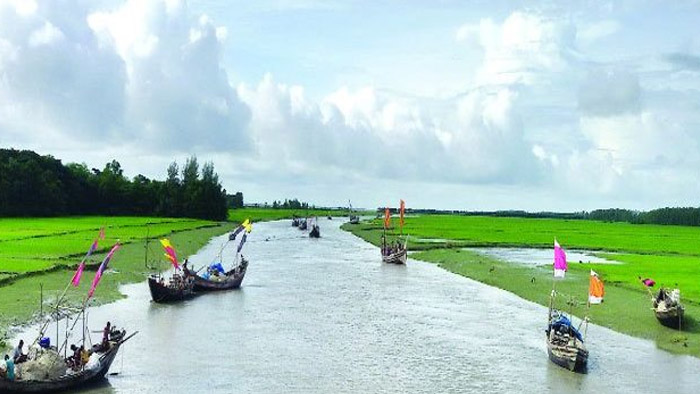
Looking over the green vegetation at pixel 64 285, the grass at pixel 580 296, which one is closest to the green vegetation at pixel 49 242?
the green vegetation at pixel 64 285

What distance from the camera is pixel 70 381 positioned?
24.4 metres

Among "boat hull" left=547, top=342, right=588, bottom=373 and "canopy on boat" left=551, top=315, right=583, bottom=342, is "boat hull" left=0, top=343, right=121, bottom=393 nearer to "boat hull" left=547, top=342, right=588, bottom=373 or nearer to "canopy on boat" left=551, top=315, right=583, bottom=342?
"boat hull" left=547, top=342, right=588, bottom=373

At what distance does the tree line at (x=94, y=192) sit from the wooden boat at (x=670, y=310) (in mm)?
100557

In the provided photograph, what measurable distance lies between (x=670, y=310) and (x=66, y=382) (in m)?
27.4

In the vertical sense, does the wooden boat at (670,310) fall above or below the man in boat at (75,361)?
above

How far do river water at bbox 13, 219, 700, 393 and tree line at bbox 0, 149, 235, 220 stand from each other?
7514cm

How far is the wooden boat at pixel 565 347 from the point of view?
1141 inches

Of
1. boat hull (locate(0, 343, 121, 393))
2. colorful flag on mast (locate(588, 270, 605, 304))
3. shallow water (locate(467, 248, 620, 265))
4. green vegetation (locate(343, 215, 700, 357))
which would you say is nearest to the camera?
boat hull (locate(0, 343, 121, 393))

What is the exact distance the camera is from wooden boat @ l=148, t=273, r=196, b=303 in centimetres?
4225

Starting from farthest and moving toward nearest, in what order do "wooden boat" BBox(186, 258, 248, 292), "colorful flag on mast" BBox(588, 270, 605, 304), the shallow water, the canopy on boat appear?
1. the shallow water
2. "wooden boat" BBox(186, 258, 248, 292)
3. the canopy on boat
4. "colorful flag on mast" BBox(588, 270, 605, 304)

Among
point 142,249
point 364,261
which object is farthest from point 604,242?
point 142,249

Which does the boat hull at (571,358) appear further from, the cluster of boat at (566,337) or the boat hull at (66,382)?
the boat hull at (66,382)

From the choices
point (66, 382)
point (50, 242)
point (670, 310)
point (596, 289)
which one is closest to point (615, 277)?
point (670, 310)

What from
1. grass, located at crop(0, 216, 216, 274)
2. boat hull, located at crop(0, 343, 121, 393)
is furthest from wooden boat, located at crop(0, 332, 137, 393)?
grass, located at crop(0, 216, 216, 274)
